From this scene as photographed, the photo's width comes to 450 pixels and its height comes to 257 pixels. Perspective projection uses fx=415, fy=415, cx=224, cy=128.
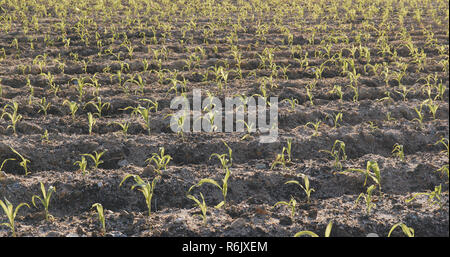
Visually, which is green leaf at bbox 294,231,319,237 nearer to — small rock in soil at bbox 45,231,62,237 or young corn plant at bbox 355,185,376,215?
young corn plant at bbox 355,185,376,215

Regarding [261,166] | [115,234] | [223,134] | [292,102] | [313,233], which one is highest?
[292,102]

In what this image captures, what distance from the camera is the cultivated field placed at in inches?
107

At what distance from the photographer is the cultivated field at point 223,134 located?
8.88 ft

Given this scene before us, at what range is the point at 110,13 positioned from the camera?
28.2ft

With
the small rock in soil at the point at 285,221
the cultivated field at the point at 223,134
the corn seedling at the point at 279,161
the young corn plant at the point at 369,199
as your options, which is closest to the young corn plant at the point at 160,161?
the cultivated field at the point at 223,134

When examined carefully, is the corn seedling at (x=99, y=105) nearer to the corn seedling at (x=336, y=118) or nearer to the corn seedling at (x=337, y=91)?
the corn seedling at (x=336, y=118)

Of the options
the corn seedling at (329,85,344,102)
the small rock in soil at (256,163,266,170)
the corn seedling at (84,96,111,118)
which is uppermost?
the corn seedling at (329,85,344,102)

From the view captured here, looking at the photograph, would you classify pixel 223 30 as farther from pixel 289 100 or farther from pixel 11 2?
pixel 11 2

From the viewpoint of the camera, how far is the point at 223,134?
12.4 feet

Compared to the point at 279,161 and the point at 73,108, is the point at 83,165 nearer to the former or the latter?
the point at 73,108

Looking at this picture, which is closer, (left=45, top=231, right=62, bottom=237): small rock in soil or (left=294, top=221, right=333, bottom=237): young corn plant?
(left=294, top=221, right=333, bottom=237): young corn plant

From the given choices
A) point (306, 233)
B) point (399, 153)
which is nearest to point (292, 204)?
point (306, 233)

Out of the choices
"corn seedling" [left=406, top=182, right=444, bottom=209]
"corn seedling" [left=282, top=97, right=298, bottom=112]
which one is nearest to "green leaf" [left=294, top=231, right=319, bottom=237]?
"corn seedling" [left=406, top=182, right=444, bottom=209]

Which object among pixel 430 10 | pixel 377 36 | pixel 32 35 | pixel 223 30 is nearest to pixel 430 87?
pixel 377 36
